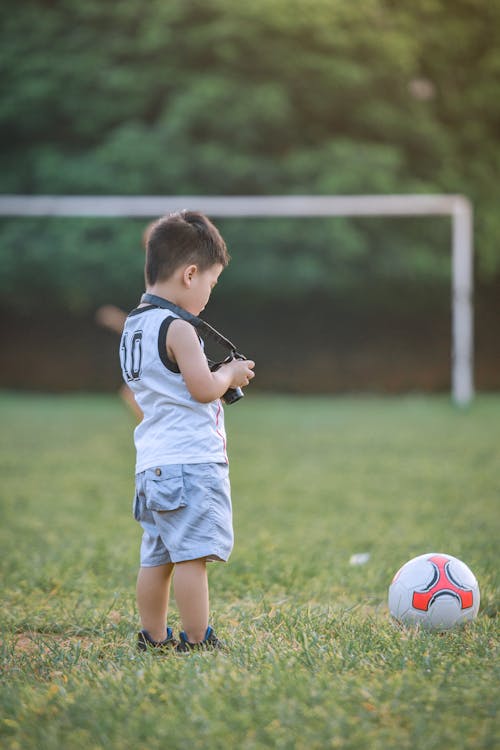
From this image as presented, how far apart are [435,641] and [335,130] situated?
1892 centimetres

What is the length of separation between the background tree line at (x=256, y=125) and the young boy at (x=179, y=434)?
51.4 ft

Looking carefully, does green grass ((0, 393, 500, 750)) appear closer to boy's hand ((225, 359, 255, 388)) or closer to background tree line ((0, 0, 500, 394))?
boy's hand ((225, 359, 255, 388))

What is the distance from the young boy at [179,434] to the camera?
9.49 feet

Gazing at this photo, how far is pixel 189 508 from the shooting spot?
114 inches

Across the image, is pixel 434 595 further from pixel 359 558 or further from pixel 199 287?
pixel 359 558

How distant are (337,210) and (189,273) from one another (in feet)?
42.2

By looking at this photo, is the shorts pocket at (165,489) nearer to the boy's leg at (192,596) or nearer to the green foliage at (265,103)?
the boy's leg at (192,596)

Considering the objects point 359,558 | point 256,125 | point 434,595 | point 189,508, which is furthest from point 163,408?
point 256,125

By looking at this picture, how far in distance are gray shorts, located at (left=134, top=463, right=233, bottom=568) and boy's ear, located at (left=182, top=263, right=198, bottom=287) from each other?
0.56 meters

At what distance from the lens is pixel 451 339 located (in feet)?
65.0

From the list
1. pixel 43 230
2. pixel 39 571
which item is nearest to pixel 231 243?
pixel 43 230

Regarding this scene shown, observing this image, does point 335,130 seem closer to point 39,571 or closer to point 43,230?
point 43,230

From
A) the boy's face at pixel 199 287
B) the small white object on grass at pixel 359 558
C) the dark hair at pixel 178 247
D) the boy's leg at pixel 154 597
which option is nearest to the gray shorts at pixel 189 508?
the boy's leg at pixel 154 597

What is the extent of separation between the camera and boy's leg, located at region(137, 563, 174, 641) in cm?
303
